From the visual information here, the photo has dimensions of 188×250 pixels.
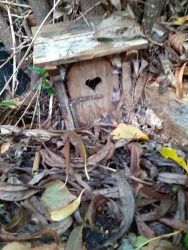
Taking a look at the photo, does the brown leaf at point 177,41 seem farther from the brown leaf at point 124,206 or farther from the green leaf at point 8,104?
the green leaf at point 8,104

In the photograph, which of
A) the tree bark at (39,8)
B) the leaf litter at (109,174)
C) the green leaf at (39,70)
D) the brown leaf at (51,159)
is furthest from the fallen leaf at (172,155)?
the tree bark at (39,8)

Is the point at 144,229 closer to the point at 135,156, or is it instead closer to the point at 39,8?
the point at 135,156

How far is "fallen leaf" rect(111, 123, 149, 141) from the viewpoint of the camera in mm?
1662

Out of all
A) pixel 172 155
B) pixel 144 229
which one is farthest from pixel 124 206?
pixel 172 155

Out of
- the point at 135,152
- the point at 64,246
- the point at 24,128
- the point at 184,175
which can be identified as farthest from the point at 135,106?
the point at 64,246

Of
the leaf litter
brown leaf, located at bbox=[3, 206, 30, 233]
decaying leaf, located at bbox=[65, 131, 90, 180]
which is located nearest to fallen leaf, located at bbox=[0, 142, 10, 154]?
the leaf litter

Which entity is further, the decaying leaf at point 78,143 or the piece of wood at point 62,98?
the piece of wood at point 62,98

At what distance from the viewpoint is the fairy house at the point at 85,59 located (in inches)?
64.2

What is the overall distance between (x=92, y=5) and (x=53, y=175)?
33.6 inches

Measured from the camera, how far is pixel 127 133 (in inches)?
66.6

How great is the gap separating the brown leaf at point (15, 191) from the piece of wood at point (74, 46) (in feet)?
1.73

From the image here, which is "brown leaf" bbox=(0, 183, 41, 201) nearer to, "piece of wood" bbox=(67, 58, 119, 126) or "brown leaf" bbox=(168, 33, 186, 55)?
"piece of wood" bbox=(67, 58, 119, 126)

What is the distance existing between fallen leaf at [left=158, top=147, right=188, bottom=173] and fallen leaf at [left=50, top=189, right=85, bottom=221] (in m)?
0.43

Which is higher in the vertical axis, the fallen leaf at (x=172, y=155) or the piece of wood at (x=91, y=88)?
the piece of wood at (x=91, y=88)
